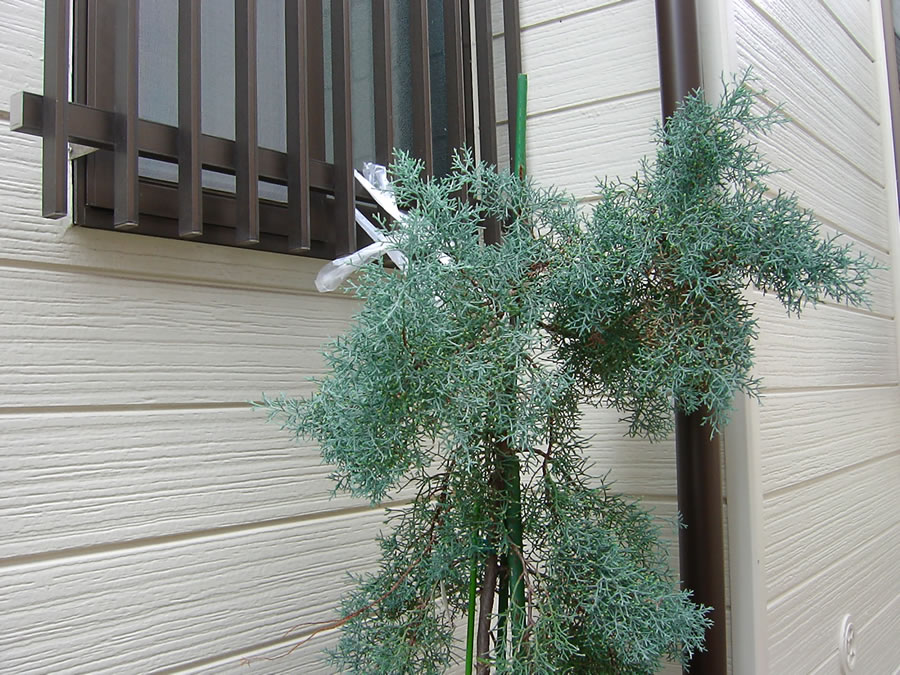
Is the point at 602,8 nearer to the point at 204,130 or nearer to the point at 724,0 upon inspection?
the point at 724,0

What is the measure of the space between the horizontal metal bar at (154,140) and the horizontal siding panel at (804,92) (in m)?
0.62

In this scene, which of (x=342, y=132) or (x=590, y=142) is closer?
(x=342, y=132)

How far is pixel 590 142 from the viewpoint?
1.21 m

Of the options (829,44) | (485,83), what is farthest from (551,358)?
(829,44)

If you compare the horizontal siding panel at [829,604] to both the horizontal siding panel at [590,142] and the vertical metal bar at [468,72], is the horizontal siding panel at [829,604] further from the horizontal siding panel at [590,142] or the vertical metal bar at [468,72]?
the vertical metal bar at [468,72]

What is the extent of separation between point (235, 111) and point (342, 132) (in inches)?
5.7

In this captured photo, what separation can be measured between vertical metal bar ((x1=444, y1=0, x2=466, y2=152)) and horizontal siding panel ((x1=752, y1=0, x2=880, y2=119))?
0.46 metres

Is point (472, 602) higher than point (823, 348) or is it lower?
lower

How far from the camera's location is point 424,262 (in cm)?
67

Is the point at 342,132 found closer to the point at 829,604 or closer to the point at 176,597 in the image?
the point at 176,597

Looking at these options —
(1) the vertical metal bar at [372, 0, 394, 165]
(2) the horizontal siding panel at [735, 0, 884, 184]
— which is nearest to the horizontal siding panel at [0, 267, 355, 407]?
(1) the vertical metal bar at [372, 0, 394, 165]

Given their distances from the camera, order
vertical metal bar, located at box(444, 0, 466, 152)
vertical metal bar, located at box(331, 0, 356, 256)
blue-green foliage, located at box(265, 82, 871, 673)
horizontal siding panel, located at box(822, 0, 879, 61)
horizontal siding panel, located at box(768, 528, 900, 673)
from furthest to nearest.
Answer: horizontal siding panel, located at box(822, 0, 879, 61)
vertical metal bar, located at box(444, 0, 466, 152)
horizontal siding panel, located at box(768, 528, 900, 673)
vertical metal bar, located at box(331, 0, 356, 256)
blue-green foliage, located at box(265, 82, 871, 673)

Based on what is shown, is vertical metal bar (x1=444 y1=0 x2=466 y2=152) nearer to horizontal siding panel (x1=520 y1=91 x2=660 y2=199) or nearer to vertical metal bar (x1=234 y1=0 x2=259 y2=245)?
horizontal siding panel (x1=520 y1=91 x2=660 y2=199)

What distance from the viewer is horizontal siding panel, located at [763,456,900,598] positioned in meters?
1.08
